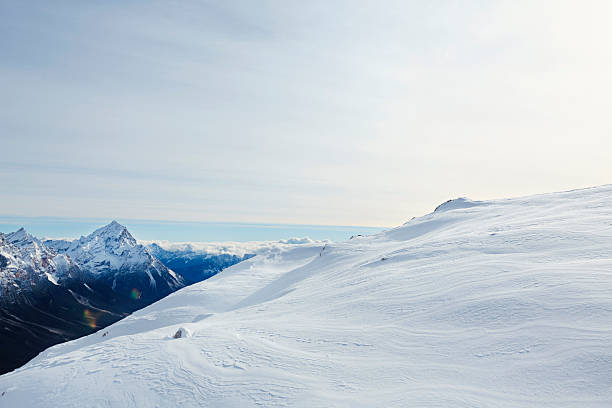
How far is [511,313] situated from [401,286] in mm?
5857

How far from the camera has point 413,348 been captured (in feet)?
33.5

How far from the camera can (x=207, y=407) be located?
888 centimetres

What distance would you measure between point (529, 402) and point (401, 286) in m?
9.00

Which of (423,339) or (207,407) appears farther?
(423,339)

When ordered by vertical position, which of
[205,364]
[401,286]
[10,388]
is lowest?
[10,388]

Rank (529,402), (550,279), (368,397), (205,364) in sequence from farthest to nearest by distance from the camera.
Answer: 1. (550,279)
2. (205,364)
3. (368,397)
4. (529,402)

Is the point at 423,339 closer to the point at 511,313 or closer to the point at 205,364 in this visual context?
the point at 511,313

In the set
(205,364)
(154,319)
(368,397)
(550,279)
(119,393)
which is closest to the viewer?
(368,397)

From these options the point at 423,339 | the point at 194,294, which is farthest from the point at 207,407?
the point at 194,294

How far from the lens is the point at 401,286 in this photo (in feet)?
52.7

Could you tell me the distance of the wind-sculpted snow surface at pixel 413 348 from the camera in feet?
26.1

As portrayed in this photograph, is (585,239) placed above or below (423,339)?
above

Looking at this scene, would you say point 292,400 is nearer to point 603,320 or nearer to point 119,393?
point 119,393

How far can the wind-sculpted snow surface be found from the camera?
26.1 ft
